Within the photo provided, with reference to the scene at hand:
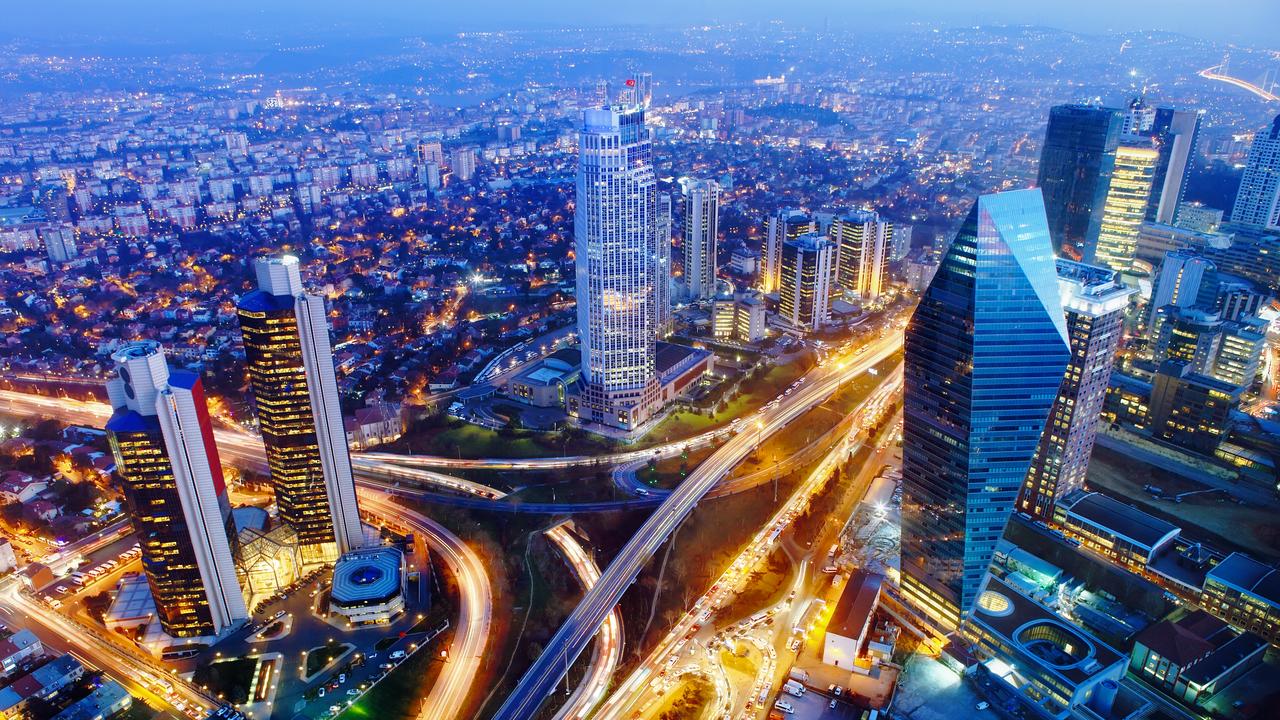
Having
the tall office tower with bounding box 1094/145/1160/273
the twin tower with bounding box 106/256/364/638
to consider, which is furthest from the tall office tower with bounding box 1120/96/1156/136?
the twin tower with bounding box 106/256/364/638

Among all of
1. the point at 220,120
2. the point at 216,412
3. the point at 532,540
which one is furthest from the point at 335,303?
the point at 220,120

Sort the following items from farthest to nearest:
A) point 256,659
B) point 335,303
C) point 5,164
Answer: point 5,164 < point 335,303 < point 256,659

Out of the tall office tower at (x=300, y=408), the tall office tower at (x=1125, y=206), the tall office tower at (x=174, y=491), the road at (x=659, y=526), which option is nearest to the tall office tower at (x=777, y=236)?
the road at (x=659, y=526)

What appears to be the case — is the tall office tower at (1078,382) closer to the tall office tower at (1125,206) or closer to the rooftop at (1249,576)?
the rooftop at (1249,576)

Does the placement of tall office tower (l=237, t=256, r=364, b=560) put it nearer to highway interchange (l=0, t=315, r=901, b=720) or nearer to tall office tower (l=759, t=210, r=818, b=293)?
highway interchange (l=0, t=315, r=901, b=720)

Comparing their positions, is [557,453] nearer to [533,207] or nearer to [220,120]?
[533,207]
